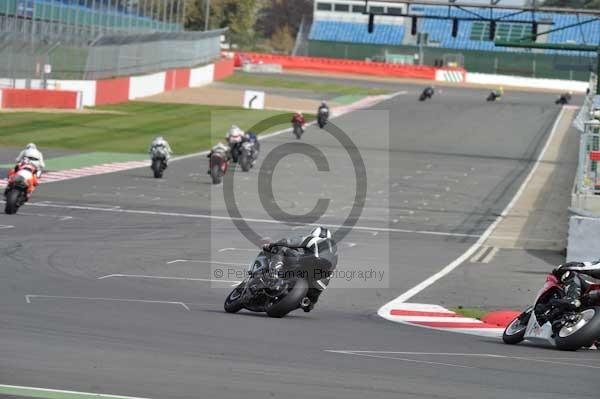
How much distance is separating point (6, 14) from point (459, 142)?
77.2 feet

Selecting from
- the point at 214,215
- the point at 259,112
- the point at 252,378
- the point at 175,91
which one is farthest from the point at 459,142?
the point at 252,378

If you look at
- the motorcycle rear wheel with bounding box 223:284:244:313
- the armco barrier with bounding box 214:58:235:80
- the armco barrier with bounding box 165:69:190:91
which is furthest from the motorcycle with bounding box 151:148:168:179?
the armco barrier with bounding box 214:58:235:80

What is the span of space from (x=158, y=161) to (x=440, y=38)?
325ft

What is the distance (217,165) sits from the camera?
3516 cm

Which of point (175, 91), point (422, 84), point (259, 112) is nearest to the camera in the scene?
point (259, 112)

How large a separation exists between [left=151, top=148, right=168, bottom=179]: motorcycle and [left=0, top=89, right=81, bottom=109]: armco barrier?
18948mm

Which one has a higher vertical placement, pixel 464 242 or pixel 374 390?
pixel 374 390

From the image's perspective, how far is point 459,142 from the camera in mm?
58125

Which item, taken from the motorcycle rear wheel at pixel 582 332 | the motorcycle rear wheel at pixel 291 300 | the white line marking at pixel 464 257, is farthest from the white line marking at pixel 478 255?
the motorcycle rear wheel at pixel 582 332

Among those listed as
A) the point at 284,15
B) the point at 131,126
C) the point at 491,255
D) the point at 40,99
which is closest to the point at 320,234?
the point at 491,255

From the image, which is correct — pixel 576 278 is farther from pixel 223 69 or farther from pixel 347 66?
pixel 347 66

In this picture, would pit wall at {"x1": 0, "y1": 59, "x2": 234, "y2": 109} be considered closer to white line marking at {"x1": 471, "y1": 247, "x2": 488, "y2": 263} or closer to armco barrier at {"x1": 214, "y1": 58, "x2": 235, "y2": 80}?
armco barrier at {"x1": 214, "y1": 58, "x2": 235, "y2": 80}

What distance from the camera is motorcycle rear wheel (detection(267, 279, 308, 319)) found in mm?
13977

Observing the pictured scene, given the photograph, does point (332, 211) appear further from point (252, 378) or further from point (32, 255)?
point (252, 378)
